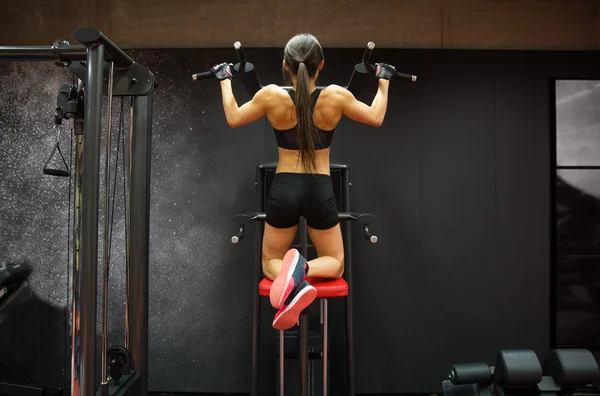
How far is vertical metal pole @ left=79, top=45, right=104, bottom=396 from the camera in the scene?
1749mm

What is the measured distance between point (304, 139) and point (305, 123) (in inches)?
2.8

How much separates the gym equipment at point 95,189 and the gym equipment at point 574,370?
2.43 meters

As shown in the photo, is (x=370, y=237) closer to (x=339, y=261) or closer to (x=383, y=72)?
(x=339, y=261)

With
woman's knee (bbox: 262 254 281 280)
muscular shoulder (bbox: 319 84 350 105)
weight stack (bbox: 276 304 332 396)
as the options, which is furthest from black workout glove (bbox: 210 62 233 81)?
weight stack (bbox: 276 304 332 396)

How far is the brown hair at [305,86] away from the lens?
6.55 feet

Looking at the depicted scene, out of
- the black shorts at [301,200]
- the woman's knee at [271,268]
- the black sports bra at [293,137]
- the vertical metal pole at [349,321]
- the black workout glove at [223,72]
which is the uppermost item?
the black workout glove at [223,72]

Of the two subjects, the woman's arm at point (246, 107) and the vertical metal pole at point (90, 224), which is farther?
the woman's arm at point (246, 107)

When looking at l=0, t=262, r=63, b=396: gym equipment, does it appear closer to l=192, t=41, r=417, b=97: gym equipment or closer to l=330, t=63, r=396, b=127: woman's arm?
l=192, t=41, r=417, b=97: gym equipment

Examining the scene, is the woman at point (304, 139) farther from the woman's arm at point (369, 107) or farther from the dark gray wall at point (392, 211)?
the dark gray wall at point (392, 211)

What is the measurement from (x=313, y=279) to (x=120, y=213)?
6.79ft

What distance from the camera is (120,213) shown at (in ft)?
11.7

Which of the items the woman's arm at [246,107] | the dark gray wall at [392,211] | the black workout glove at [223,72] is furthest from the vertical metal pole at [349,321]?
the black workout glove at [223,72]

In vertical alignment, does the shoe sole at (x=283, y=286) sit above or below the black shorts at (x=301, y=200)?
below

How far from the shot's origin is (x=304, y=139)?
204 centimetres
